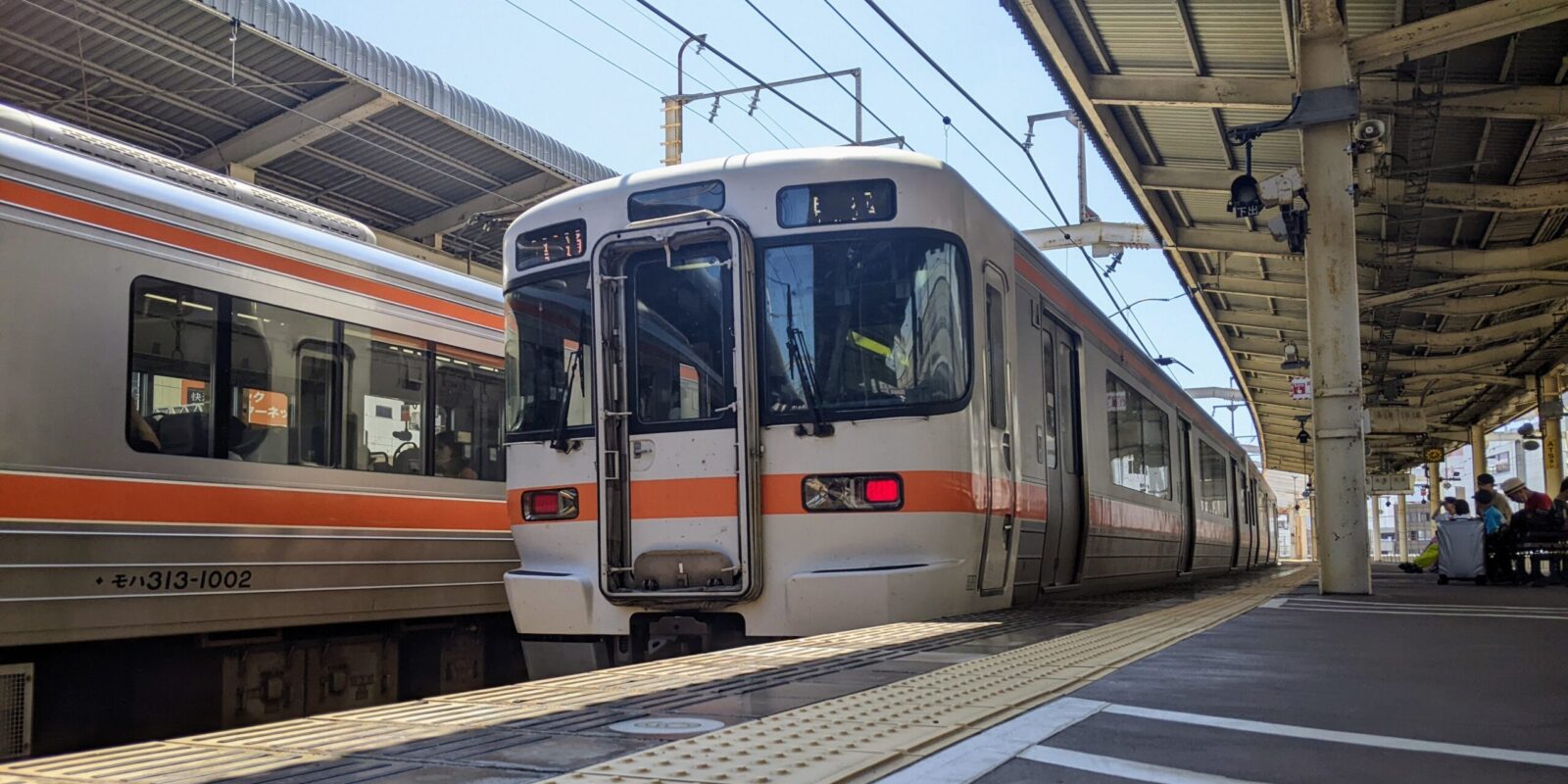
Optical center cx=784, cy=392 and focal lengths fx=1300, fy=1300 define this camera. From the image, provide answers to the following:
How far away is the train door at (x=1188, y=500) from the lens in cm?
1534

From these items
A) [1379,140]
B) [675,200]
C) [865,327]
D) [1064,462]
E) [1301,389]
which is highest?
[1379,140]

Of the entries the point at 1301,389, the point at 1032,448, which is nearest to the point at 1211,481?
the point at 1301,389

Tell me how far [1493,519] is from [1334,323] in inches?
206

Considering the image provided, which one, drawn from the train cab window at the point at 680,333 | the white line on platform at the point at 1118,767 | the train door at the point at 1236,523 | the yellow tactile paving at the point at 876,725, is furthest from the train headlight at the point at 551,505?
the train door at the point at 1236,523

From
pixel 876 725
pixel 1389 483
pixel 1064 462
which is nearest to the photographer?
pixel 876 725

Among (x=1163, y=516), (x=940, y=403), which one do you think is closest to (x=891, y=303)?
(x=940, y=403)

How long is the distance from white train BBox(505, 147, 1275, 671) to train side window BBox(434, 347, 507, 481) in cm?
185

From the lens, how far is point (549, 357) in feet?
22.9

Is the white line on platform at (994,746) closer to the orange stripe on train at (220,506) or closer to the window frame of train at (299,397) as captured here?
the orange stripe on train at (220,506)

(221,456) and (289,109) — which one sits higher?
(289,109)

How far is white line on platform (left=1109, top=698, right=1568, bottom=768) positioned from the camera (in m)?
2.99

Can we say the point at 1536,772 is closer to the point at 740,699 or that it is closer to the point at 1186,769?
the point at 1186,769

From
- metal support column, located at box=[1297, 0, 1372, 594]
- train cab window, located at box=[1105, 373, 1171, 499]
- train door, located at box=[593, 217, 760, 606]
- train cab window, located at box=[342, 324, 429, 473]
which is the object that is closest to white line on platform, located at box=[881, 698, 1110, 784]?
train door, located at box=[593, 217, 760, 606]

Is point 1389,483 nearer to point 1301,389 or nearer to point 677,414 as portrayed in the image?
point 1301,389
